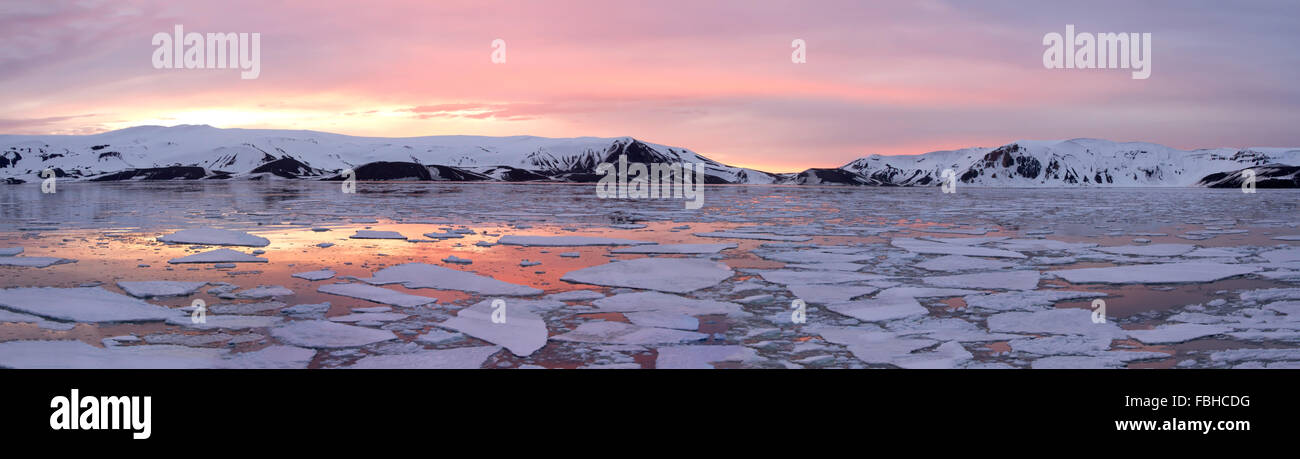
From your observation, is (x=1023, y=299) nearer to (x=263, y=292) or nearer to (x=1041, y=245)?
(x=1041, y=245)

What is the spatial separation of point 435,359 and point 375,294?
2.39m

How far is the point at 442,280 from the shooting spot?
752cm

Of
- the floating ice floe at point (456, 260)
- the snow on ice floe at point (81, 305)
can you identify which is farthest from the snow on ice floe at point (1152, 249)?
the snow on ice floe at point (81, 305)

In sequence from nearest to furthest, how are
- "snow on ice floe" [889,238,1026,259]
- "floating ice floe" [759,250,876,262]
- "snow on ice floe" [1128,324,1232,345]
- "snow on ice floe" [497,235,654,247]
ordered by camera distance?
"snow on ice floe" [1128,324,1232,345]
"floating ice floe" [759,250,876,262]
"snow on ice floe" [889,238,1026,259]
"snow on ice floe" [497,235,654,247]

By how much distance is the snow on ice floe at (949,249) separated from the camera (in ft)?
33.4

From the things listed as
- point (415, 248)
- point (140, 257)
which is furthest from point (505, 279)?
point (140, 257)

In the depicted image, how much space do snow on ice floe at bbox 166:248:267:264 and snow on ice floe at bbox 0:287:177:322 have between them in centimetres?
216

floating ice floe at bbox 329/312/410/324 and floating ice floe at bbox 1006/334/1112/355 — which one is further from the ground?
floating ice floe at bbox 329/312/410/324

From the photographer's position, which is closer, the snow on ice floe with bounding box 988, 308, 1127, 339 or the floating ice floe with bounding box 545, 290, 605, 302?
the snow on ice floe with bounding box 988, 308, 1127, 339

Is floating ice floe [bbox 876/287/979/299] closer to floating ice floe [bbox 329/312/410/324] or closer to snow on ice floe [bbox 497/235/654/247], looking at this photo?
floating ice floe [bbox 329/312/410/324]

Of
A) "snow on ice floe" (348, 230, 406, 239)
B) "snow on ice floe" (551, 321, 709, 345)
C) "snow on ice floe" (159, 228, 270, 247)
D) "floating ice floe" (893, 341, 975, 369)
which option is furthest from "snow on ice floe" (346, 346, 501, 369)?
"snow on ice floe" (348, 230, 406, 239)

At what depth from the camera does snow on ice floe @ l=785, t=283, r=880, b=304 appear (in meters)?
6.62

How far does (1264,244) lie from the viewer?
1190cm

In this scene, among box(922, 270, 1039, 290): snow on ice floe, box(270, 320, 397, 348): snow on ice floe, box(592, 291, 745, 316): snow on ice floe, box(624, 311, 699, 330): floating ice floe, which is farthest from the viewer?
box(922, 270, 1039, 290): snow on ice floe
